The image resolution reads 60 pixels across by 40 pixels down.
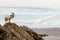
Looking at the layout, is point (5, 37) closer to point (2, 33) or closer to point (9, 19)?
point (2, 33)

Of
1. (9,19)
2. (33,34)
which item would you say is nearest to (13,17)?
(9,19)

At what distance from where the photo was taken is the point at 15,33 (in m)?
20.7

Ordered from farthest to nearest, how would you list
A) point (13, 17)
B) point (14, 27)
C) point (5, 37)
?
point (13, 17) → point (14, 27) → point (5, 37)

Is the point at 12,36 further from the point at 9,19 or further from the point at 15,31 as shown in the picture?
the point at 9,19

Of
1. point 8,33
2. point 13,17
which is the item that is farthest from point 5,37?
point 13,17

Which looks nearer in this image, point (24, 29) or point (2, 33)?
point (2, 33)

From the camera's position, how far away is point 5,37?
20.2 metres

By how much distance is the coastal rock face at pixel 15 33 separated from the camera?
20250 mm

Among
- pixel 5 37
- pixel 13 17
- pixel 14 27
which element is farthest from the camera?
pixel 13 17

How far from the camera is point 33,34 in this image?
2225cm

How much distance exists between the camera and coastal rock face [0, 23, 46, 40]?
66.4ft

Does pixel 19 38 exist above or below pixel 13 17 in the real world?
below

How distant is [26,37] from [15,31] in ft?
2.75

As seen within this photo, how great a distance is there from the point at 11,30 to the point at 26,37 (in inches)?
42.9
